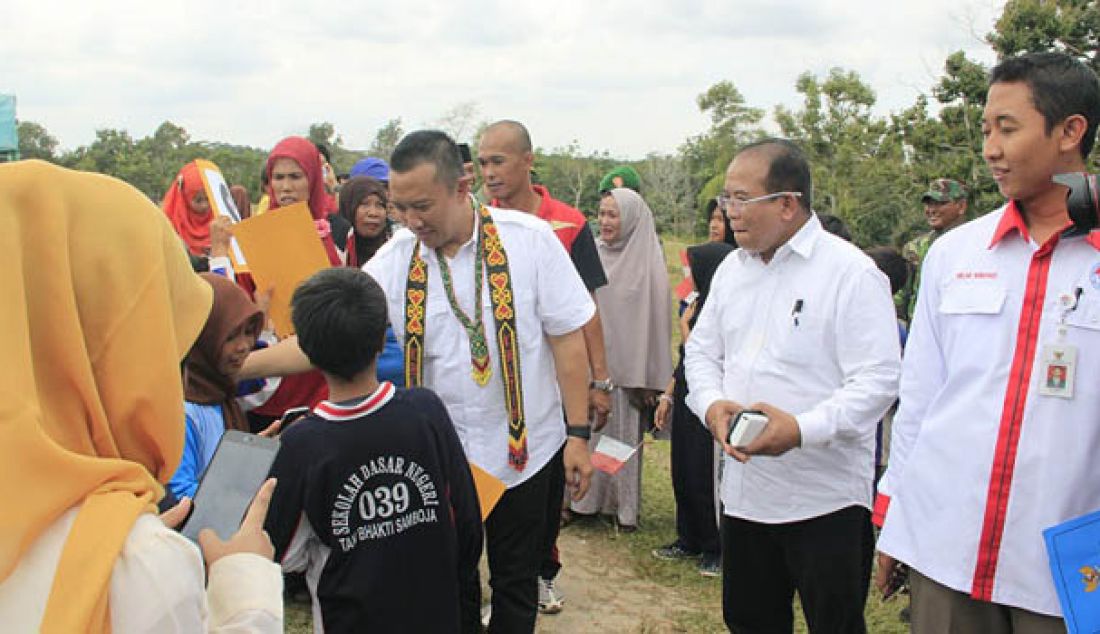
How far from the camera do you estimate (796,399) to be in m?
2.97

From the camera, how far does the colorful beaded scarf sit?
3.21 m

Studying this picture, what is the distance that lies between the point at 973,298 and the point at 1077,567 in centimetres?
69

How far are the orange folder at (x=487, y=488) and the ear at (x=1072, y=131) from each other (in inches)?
77.0

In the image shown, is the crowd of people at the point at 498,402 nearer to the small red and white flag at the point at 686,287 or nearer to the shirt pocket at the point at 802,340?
the shirt pocket at the point at 802,340

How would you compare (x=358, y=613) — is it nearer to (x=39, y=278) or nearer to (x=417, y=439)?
(x=417, y=439)

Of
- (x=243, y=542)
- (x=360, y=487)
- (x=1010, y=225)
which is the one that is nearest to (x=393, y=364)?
(x=360, y=487)

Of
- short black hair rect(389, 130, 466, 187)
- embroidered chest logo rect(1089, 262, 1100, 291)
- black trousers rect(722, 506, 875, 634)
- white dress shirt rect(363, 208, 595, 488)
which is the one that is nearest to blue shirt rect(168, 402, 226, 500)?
white dress shirt rect(363, 208, 595, 488)

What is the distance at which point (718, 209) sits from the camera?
18.7ft

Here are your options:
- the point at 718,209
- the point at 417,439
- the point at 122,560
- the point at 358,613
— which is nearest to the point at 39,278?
the point at 122,560

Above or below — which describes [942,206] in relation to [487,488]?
above

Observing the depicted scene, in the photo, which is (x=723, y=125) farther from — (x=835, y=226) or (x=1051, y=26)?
(x=835, y=226)

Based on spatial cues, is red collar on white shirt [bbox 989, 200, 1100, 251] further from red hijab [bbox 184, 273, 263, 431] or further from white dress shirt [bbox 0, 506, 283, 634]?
red hijab [bbox 184, 273, 263, 431]

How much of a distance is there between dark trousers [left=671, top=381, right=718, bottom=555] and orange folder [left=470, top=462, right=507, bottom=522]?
2.27 m

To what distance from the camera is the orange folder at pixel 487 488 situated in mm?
3111
